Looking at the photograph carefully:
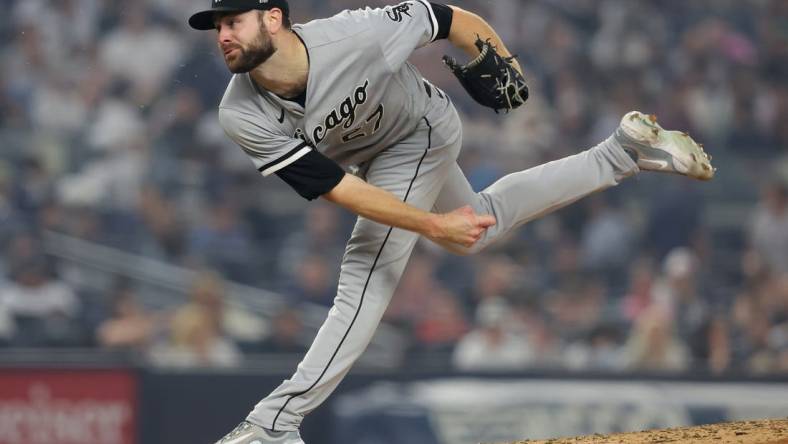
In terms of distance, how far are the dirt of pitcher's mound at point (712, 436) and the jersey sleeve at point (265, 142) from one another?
1545mm

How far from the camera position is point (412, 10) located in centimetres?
441

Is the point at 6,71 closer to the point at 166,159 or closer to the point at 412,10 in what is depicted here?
the point at 166,159

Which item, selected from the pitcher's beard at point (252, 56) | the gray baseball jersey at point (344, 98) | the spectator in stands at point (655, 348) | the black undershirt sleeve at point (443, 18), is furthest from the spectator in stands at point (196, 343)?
the pitcher's beard at point (252, 56)

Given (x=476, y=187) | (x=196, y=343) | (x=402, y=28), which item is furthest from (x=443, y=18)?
(x=476, y=187)

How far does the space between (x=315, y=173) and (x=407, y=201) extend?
0.52 metres

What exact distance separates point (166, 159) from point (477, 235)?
570cm

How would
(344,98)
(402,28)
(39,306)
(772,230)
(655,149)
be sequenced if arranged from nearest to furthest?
1. (344,98)
2. (402,28)
3. (655,149)
4. (39,306)
5. (772,230)

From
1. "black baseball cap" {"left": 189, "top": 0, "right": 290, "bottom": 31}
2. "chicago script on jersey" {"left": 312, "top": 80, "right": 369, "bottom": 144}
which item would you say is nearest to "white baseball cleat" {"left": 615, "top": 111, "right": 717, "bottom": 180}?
"chicago script on jersey" {"left": 312, "top": 80, "right": 369, "bottom": 144}

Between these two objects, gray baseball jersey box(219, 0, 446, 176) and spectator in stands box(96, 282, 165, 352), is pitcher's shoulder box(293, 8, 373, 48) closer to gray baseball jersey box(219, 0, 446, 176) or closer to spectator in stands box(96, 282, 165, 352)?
gray baseball jersey box(219, 0, 446, 176)

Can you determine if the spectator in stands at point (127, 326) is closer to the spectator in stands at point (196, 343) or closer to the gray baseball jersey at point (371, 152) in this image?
the spectator in stands at point (196, 343)

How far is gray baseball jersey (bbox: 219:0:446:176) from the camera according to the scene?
4.07 meters

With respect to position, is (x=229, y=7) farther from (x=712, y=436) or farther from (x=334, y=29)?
(x=712, y=436)

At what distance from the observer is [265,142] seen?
4047 millimetres

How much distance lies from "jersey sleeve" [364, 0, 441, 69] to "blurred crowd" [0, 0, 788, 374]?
3.20 meters
